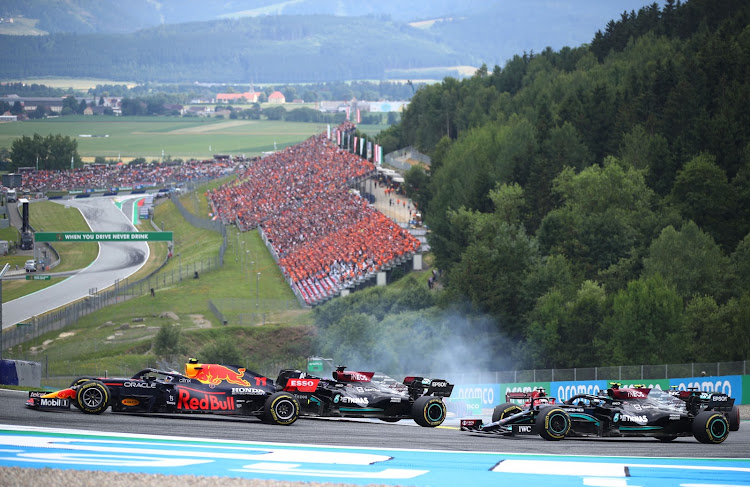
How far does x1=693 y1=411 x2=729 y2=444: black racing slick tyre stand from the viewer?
26.2 metres

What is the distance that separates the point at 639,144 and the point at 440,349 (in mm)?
41563

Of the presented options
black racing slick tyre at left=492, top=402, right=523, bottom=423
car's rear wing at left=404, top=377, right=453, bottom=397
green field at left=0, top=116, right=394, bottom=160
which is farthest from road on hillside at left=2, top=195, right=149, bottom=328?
black racing slick tyre at left=492, top=402, right=523, bottom=423

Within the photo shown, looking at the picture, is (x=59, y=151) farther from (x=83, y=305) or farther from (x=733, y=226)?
(x=733, y=226)

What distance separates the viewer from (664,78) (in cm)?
10412

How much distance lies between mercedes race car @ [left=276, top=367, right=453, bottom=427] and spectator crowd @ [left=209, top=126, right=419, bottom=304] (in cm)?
4697

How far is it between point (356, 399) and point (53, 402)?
830 cm

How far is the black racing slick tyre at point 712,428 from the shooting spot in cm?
2616

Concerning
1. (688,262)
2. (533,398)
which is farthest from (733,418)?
(688,262)

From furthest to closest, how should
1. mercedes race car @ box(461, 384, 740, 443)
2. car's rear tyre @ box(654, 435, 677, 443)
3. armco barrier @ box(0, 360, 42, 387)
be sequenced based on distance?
armco barrier @ box(0, 360, 42, 387) < car's rear tyre @ box(654, 435, 677, 443) < mercedes race car @ box(461, 384, 740, 443)

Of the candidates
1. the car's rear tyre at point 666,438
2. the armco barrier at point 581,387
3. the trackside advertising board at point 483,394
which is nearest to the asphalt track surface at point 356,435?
the car's rear tyre at point 666,438

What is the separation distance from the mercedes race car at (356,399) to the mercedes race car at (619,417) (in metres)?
1.93

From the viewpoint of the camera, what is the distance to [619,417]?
2669 cm

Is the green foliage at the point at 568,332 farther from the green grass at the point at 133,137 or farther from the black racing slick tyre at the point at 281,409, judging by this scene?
the green grass at the point at 133,137

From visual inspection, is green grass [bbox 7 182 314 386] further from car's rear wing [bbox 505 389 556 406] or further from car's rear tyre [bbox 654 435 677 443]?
car's rear tyre [bbox 654 435 677 443]
